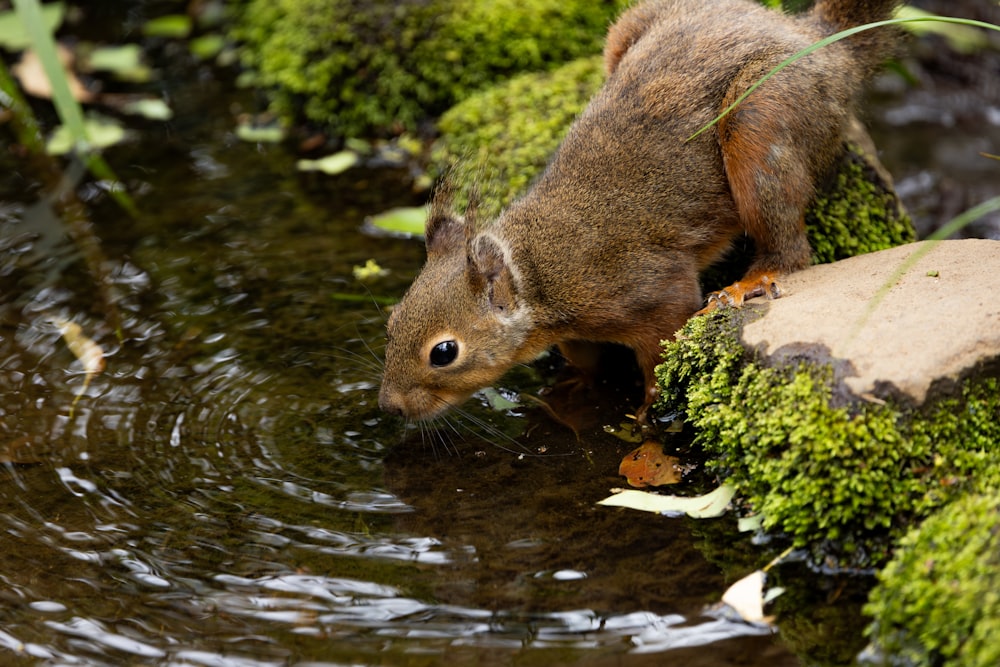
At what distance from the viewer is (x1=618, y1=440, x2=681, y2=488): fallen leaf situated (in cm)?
408

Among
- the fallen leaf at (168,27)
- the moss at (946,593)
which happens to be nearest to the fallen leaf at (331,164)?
the fallen leaf at (168,27)

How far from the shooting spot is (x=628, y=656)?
324 cm

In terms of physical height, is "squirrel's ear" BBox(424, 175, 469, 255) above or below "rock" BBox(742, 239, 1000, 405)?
above

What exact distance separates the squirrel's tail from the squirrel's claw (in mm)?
1303

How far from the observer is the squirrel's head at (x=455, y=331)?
177 inches

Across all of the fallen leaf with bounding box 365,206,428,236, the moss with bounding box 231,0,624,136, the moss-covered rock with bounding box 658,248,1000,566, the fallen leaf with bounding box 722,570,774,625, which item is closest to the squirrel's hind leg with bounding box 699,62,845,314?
the moss-covered rock with bounding box 658,248,1000,566

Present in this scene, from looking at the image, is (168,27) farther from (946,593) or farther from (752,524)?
(946,593)

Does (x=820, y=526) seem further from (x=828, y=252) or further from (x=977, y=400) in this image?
(x=828, y=252)

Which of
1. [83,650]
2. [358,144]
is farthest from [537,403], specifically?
[358,144]

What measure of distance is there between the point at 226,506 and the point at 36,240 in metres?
3.08

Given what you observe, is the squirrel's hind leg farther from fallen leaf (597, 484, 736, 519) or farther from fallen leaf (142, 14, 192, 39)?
fallen leaf (142, 14, 192, 39)

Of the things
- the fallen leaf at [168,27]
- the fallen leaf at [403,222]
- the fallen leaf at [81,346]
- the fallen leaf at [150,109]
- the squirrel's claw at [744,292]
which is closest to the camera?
the squirrel's claw at [744,292]

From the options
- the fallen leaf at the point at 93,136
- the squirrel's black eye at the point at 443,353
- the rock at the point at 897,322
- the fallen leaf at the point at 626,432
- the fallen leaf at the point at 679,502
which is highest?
the fallen leaf at the point at 93,136

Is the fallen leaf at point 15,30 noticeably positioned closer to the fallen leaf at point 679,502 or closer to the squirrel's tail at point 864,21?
the squirrel's tail at point 864,21
